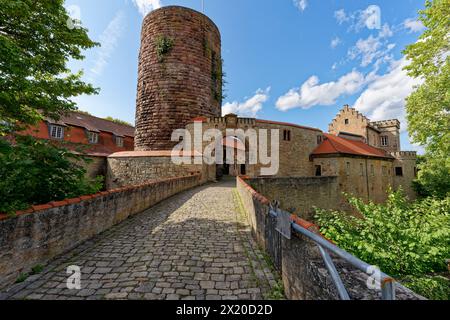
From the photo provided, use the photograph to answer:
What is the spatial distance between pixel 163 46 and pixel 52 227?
1712 centimetres

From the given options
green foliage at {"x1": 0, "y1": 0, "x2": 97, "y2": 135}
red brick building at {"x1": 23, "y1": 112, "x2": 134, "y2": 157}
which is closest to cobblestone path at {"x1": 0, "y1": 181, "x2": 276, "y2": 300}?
green foliage at {"x1": 0, "y1": 0, "x2": 97, "y2": 135}

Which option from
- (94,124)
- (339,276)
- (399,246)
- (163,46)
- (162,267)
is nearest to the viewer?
(339,276)

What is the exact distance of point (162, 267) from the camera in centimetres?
297

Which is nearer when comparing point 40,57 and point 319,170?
point 40,57

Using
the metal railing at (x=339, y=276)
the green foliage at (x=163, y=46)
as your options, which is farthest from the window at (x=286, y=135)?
the metal railing at (x=339, y=276)

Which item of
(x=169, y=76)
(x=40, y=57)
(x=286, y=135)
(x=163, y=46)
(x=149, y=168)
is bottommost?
(x=149, y=168)

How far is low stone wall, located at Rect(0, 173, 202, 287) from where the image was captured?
2463 mm

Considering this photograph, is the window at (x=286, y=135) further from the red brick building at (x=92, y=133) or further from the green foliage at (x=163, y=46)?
the red brick building at (x=92, y=133)

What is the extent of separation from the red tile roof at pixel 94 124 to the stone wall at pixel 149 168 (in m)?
8.44

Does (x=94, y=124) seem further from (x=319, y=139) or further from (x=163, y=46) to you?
(x=319, y=139)

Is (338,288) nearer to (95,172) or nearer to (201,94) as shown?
(201,94)

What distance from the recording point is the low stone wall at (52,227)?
2463 millimetres

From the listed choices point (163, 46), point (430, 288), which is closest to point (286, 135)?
point (163, 46)

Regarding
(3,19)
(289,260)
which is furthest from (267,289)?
(3,19)
